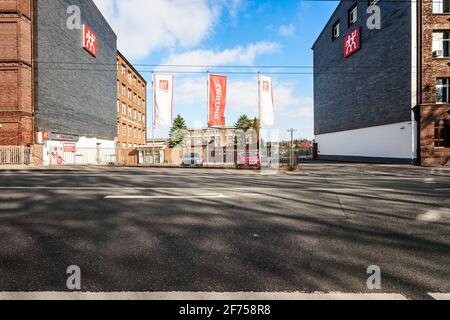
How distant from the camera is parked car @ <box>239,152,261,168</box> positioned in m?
18.0

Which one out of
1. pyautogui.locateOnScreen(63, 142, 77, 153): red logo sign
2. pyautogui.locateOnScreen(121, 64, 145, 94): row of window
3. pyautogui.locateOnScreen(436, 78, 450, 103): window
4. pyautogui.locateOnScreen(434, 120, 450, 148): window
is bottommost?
pyautogui.locateOnScreen(63, 142, 77, 153): red logo sign

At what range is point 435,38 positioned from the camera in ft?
65.3

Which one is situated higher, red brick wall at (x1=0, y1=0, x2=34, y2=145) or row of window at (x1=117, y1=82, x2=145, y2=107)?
row of window at (x1=117, y1=82, x2=145, y2=107)

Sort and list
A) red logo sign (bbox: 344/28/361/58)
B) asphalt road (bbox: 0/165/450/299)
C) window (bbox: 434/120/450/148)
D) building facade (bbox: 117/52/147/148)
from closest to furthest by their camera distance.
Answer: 1. asphalt road (bbox: 0/165/450/299)
2. window (bbox: 434/120/450/148)
3. red logo sign (bbox: 344/28/361/58)
4. building facade (bbox: 117/52/147/148)

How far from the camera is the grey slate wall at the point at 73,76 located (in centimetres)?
2070

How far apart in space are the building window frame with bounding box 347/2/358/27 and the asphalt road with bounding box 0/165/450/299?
97.8 feet

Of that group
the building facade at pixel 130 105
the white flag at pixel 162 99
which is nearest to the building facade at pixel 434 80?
the white flag at pixel 162 99

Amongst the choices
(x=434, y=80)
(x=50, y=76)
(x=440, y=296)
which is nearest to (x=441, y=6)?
(x=434, y=80)

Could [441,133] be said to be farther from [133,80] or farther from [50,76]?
[133,80]

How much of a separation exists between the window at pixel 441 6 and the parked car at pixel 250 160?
67.1ft

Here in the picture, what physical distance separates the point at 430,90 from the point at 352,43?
11.4 meters

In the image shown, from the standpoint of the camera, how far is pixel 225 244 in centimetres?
348

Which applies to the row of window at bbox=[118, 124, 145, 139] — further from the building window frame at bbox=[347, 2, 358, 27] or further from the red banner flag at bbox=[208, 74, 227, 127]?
the building window frame at bbox=[347, 2, 358, 27]

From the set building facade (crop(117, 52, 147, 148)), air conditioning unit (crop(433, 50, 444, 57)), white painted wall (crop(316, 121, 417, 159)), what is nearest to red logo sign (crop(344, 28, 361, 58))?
air conditioning unit (crop(433, 50, 444, 57))
